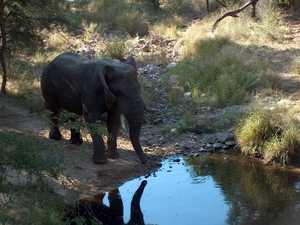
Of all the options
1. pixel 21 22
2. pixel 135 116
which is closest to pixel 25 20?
pixel 21 22

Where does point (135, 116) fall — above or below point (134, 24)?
below

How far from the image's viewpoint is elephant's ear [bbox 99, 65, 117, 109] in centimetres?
978

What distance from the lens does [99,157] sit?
10375 millimetres

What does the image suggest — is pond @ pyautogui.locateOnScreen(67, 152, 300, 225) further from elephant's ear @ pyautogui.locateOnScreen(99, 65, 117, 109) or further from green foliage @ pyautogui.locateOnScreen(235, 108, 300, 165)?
elephant's ear @ pyautogui.locateOnScreen(99, 65, 117, 109)

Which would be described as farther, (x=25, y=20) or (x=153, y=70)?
(x=153, y=70)

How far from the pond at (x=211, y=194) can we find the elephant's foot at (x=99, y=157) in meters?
0.69

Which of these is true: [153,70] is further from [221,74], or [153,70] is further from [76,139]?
[76,139]

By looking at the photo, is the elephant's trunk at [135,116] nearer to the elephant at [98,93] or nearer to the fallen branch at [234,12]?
the elephant at [98,93]

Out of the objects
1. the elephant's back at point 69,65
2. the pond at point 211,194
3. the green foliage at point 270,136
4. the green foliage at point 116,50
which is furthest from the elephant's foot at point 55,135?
the green foliage at point 116,50

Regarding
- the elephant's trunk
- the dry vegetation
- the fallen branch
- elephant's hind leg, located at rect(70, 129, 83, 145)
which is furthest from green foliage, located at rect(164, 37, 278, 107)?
the elephant's trunk

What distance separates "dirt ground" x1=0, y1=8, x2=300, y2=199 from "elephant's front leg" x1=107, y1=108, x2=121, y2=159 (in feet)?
0.43

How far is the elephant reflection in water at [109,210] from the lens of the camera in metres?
8.59

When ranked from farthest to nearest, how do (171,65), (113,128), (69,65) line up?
1. (171,65)
2. (69,65)
3. (113,128)

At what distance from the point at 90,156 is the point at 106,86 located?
60.6 inches
